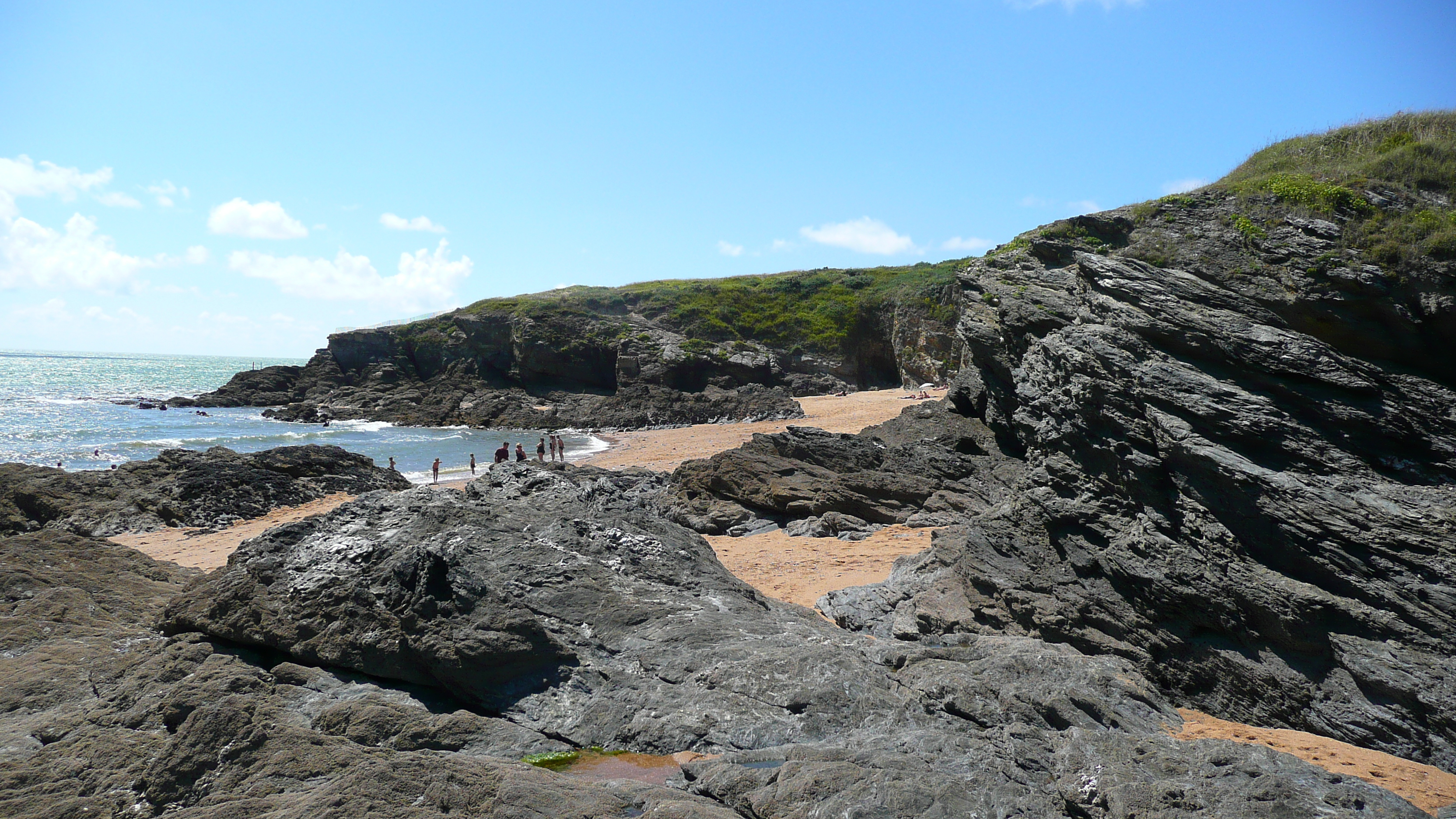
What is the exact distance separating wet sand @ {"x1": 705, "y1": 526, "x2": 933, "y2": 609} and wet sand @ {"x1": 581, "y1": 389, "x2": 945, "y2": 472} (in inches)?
412

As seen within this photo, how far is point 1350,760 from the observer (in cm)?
557

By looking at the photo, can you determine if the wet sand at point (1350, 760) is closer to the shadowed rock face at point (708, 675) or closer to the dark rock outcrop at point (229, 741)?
the shadowed rock face at point (708, 675)

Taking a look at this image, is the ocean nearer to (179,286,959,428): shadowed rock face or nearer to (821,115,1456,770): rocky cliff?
(179,286,959,428): shadowed rock face

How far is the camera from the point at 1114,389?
27.9 ft

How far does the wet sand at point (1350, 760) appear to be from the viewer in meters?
5.11

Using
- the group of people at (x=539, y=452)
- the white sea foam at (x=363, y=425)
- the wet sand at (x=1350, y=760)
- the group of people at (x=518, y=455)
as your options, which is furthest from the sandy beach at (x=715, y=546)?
the white sea foam at (x=363, y=425)

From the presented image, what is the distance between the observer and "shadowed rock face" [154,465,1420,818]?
4188 mm

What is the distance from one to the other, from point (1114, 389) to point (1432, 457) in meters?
2.76

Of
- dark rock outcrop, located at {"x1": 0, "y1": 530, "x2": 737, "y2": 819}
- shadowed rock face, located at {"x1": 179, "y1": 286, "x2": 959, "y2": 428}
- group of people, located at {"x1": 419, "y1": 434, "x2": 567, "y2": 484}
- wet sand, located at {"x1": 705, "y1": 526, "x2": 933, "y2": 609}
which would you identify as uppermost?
shadowed rock face, located at {"x1": 179, "y1": 286, "x2": 959, "y2": 428}

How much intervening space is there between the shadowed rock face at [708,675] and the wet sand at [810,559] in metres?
3.45

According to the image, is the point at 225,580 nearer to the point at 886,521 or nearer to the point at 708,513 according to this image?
the point at 708,513

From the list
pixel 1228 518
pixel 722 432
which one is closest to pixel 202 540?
pixel 1228 518

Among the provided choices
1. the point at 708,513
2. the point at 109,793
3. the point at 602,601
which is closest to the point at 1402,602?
the point at 602,601

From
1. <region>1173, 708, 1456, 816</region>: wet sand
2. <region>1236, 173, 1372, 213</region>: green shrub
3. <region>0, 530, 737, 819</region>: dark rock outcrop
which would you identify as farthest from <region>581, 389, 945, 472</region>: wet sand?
<region>1173, 708, 1456, 816</region>: wet sand
